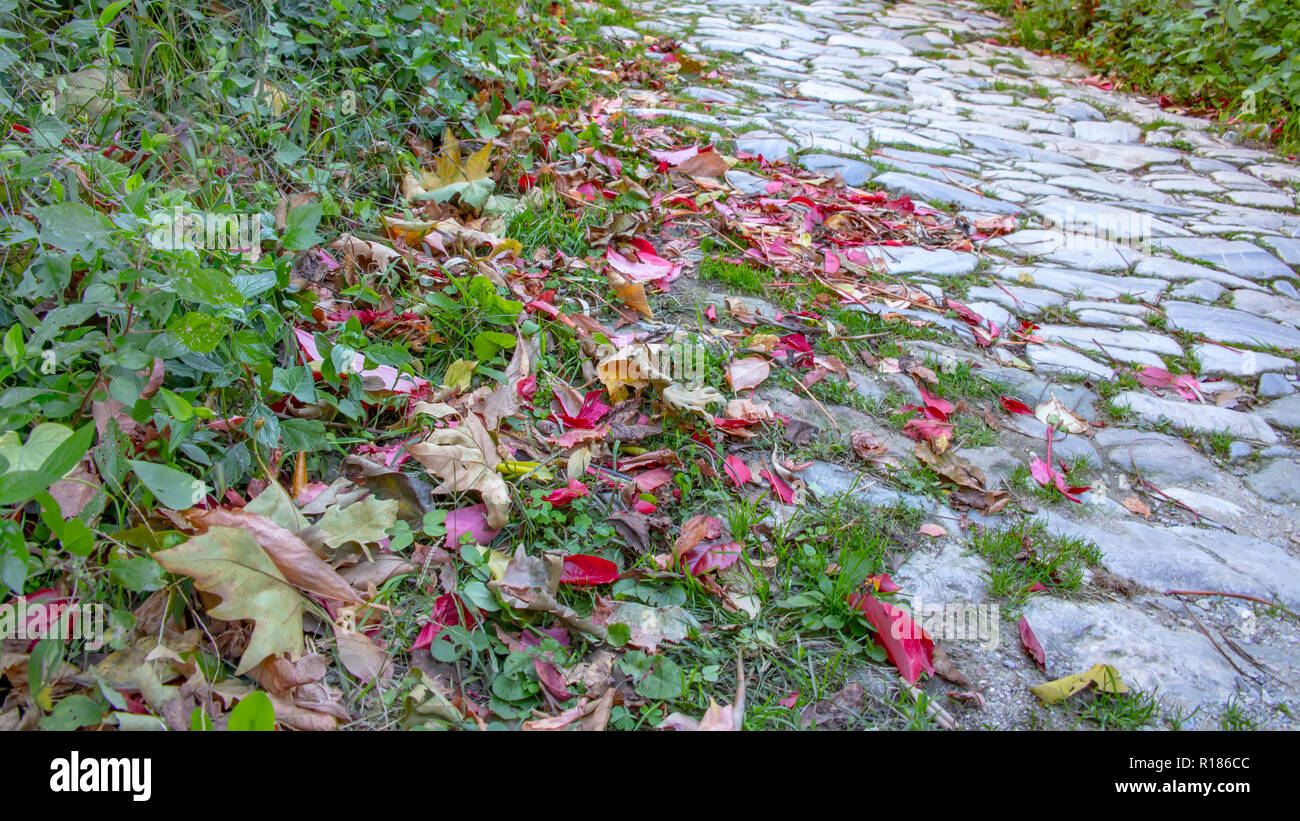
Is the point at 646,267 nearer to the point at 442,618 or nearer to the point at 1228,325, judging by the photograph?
the point at 442,618

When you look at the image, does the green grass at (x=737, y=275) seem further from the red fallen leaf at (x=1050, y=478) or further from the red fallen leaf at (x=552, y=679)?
the red fallen leaf at (x=552, y=679)

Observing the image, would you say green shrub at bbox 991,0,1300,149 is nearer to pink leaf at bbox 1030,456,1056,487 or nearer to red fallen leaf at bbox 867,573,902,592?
pink leaf at bbox 1030,456,1056,487

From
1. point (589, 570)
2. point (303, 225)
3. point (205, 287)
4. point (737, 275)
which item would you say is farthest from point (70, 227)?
point (737, 275)

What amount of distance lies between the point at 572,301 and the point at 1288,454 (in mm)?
2061

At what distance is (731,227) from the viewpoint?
10.1ft

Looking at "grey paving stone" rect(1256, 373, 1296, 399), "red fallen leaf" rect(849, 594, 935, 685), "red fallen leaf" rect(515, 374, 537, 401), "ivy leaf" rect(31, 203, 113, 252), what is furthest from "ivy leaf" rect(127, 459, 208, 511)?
"grey paving stone" rect(1256, 373, 1296, 399)

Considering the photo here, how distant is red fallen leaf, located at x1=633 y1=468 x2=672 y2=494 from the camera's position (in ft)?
6.13

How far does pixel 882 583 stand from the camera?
1667 mm

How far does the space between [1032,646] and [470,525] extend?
3.73ft

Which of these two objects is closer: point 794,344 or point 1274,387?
point 794,344

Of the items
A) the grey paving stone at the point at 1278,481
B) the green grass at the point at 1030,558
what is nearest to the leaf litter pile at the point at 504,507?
the green grass at the point at 1030,558

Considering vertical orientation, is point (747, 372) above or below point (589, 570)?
above

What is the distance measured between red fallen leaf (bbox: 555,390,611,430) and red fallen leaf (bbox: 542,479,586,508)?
255 millimetres
